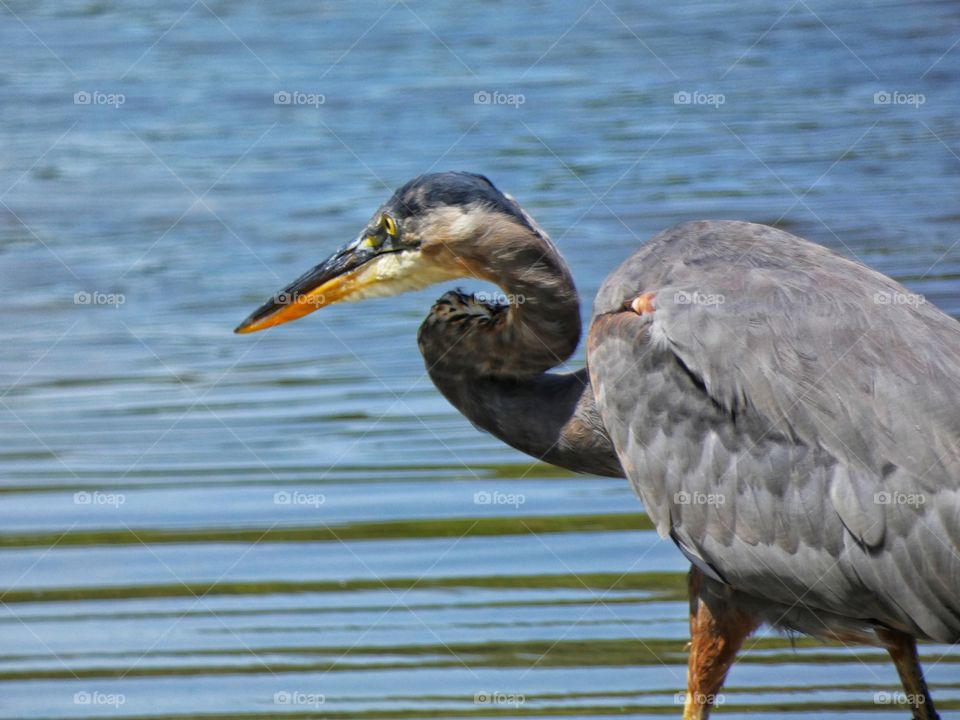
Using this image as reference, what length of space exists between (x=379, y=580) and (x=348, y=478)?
1072 mm

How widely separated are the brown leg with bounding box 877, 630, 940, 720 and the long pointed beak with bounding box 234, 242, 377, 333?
244cm

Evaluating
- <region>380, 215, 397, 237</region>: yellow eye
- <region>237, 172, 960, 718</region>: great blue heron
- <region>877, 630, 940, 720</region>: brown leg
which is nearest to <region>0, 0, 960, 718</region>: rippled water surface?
<region>877, 630, 940, 720</region>: brown leg

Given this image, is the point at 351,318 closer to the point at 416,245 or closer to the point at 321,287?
the point at 321,287

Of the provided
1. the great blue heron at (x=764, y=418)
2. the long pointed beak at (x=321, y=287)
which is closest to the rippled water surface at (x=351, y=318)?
the great blue heron at (x=764, y=418)

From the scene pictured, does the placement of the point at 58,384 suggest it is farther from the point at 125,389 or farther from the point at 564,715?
the point at 564,715

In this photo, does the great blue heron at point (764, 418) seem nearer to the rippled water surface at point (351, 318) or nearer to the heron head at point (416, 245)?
the heron head at point (416, 245)

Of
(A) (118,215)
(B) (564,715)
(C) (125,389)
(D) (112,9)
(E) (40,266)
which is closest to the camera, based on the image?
(B) (564,715)

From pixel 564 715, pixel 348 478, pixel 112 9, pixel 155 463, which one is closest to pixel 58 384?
→ pixel 155 463

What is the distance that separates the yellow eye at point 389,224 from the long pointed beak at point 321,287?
0.38 ft

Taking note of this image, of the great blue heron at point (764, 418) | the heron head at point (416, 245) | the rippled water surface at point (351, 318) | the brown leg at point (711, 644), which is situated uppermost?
the heron head at point (416, 245)

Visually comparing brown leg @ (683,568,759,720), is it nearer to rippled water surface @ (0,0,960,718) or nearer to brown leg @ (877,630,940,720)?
rippled water surface @ (0,0,960,718)

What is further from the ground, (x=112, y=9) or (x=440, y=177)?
(x=440, y=177)

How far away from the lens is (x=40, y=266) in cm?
1233

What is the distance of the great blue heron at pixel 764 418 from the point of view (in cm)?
584
